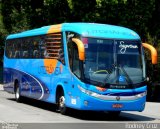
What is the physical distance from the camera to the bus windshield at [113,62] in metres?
17.1

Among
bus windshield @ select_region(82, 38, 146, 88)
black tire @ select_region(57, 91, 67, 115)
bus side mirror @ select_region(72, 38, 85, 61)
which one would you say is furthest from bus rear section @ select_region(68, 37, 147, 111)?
black tire @ select_region(57, 91, 67, 115)

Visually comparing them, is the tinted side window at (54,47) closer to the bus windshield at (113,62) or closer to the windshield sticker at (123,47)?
the bus windshield at (113,62)

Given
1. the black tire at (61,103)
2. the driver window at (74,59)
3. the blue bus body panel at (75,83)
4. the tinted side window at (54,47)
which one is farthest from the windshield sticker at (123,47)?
the black tire at (61,103)

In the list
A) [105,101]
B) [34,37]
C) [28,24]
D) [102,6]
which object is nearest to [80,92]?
[105,101]

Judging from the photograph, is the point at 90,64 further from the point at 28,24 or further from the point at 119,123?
the point at 28,24

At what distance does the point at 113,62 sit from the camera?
57.0 feet

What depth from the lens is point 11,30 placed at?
4284 centimetres

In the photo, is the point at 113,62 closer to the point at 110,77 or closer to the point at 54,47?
the point at 110,77

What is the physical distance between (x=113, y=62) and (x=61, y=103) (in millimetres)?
2638

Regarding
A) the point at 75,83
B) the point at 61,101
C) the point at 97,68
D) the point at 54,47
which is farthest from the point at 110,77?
the point at 54,47

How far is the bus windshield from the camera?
56.1ft

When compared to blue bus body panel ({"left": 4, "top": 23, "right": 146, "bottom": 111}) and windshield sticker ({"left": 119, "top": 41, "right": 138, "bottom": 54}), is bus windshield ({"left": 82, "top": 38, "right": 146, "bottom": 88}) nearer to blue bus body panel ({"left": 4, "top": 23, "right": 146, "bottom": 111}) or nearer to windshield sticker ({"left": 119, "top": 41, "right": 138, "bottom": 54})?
windshield sticker ({"left": 119, "top": 41, "right": 138, "bottom": 54})

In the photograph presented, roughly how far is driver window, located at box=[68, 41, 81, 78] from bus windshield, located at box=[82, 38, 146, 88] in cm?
38

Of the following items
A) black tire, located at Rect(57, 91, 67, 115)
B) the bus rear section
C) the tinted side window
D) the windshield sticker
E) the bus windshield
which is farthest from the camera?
the tinted side window
